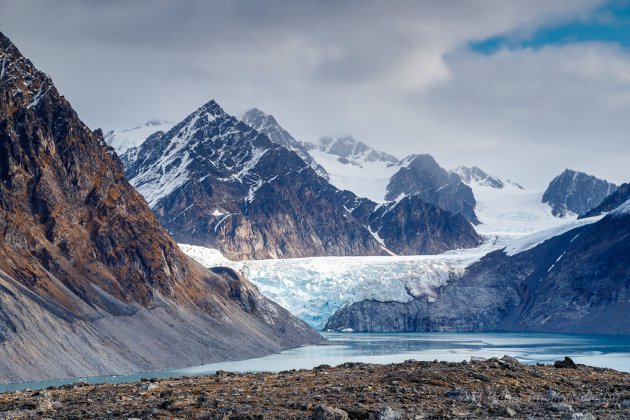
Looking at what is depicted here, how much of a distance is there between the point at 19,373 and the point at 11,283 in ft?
67.0

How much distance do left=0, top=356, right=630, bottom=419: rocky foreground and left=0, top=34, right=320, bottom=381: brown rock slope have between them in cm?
6194

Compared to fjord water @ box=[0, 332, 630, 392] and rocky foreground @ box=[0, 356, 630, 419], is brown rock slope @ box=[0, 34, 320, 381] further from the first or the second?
rocky foreground @ box=[0, 356, 630, 419]

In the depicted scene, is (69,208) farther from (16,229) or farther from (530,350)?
(530,350)

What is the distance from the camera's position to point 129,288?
474 ft

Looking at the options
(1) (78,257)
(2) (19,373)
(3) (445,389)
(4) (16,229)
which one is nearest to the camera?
(3) (445,389)

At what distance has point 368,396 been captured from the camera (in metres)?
32.1

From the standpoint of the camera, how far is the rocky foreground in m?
28.8

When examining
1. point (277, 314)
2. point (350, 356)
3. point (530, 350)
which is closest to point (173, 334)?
point (350, 356)

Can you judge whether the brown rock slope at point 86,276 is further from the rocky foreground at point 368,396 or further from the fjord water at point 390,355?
the rocky foreground at point 368,396

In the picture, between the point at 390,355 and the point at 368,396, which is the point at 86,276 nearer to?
the point at 390,355

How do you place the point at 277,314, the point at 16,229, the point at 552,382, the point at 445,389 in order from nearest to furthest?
the point at 445,389, the point at 552,382, the point at 16,229, the point at 277,314

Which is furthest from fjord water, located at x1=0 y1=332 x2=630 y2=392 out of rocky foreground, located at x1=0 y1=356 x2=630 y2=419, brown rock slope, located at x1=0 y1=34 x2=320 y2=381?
rocky foreground, located at x1=0 y1=356 x2=630 y2=419

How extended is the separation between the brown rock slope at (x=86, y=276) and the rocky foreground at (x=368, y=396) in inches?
2438

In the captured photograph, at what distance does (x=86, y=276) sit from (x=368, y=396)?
110730mm
